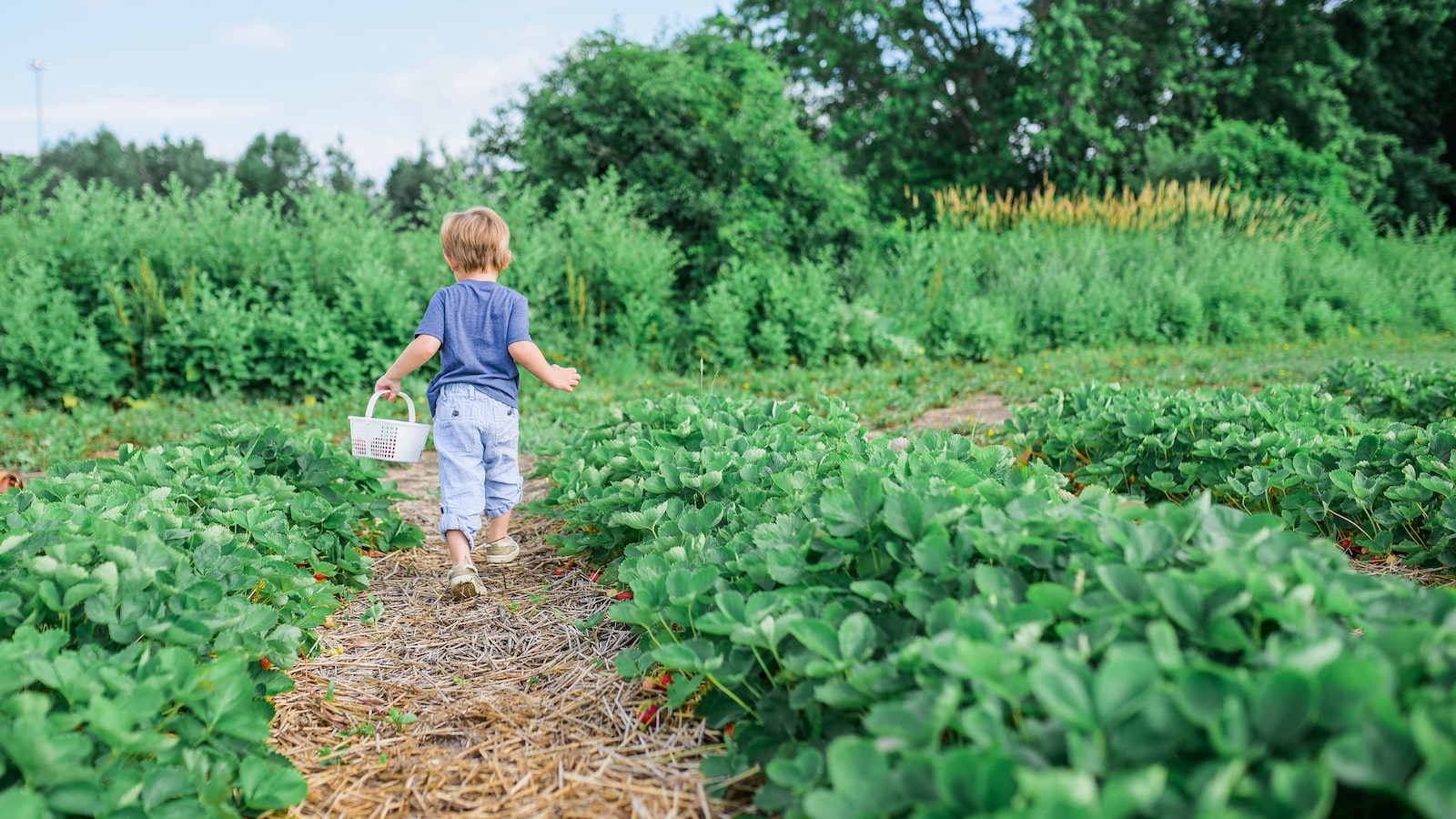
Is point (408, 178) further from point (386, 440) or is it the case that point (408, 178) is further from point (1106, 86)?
point (386, 440)

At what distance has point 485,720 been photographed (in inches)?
82.2

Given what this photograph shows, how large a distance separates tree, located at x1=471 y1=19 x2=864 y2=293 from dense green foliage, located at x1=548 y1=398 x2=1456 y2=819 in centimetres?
732

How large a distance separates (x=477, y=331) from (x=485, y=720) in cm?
153

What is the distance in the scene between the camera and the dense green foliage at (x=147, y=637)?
1.39 metres

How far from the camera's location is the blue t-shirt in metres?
3.13

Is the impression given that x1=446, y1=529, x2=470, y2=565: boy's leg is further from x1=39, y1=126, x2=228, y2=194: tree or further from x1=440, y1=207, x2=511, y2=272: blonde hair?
x1=39, y1=126, x2=228, y2=194: tree

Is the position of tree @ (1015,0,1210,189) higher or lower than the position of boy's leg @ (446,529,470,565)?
higher

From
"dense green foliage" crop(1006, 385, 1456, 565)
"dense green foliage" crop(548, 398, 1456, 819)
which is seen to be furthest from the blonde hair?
"dense green foliage" crop(1006, 385, 1456, 565)

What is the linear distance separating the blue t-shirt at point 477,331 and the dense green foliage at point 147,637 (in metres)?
0.72

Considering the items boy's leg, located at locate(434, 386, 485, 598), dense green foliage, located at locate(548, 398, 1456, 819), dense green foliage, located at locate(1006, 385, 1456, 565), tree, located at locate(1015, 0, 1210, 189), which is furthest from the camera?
tree, located at locate(1015, 0, 1210, 189)

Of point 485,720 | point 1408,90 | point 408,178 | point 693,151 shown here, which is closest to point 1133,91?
point 1408,90

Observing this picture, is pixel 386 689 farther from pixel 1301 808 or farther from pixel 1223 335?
pixel 1223 335

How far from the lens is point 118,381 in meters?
6.61

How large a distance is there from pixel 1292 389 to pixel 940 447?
243 cm
